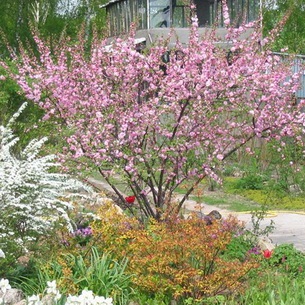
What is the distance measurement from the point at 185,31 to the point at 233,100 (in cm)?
2242

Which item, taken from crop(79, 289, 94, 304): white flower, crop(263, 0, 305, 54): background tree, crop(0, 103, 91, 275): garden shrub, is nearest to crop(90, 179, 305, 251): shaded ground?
crop(0, 103, 91, 275): garden shrub

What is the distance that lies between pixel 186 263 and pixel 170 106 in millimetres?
2415

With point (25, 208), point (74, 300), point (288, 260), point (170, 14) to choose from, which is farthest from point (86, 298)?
point (170, 14)

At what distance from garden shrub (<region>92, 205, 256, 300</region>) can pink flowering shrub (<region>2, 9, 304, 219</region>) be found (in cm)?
167

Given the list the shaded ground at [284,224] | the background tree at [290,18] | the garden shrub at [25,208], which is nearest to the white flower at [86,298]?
the garden shrub at [25,208]

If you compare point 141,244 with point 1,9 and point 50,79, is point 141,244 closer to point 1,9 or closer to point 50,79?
point 50,79

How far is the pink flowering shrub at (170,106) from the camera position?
8320mm

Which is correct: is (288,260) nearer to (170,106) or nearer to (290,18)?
(170,106)

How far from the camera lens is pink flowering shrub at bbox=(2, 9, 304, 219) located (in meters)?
8.32

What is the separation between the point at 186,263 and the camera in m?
6.43

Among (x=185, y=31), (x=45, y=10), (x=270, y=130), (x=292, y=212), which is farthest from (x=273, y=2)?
(x=270, y=130)

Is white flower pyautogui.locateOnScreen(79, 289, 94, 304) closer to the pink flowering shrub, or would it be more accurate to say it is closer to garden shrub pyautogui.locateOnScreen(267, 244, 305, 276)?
garden shrub pyautogui.locateOnScreen(267, 244, 305, 276)

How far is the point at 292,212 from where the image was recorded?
495 inches

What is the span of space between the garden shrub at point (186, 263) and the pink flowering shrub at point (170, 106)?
1.67 meters
